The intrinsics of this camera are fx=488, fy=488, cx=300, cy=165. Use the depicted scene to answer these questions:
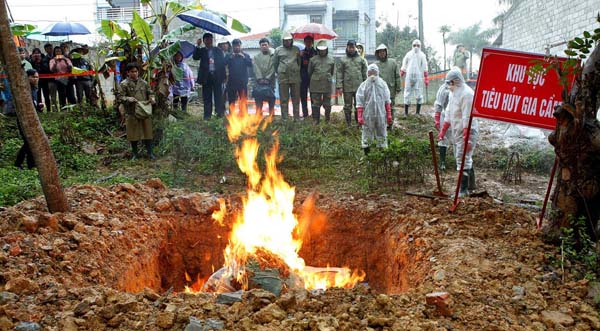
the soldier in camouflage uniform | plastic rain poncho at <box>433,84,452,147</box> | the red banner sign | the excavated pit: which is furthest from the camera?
the soldier in camouflage uniform

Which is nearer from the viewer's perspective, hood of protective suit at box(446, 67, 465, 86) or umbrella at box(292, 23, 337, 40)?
hood of protective suit at box(446, 67, 465, 86)

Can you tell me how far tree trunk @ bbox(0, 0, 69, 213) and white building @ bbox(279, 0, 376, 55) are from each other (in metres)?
27.2

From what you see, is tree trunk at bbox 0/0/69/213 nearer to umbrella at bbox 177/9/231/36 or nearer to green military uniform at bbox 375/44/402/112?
umbrella at bbox 177/9/231/36

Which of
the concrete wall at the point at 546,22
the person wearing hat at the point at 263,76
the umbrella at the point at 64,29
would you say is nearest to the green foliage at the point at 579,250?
the concrete wall at the point at 546,22

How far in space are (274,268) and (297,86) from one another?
25.1ft

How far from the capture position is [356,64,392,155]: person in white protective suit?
9.73m

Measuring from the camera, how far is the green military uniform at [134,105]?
9719 mm

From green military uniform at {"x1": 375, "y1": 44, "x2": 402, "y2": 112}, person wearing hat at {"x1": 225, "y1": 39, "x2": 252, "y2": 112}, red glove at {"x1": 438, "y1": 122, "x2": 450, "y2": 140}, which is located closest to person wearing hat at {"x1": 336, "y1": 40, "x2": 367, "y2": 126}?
green military uniform at {"x1": 375, "y1": 44, "x2": 402, "y2": 112}

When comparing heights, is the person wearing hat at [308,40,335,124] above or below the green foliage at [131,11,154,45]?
below

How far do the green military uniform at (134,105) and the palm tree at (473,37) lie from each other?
1465 inches

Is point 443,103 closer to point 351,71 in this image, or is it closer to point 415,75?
point 351,71

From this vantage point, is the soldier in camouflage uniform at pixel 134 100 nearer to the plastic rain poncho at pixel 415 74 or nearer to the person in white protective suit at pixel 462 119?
the person in white protective suit at pixel 462 119

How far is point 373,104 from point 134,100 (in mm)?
4736

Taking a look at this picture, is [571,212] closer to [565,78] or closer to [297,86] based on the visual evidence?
[565,78]
